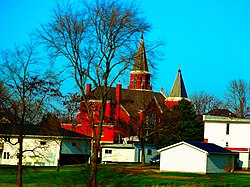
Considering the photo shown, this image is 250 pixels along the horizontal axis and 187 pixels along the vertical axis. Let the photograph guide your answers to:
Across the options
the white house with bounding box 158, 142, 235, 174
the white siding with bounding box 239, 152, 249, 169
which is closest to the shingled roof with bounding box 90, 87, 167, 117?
the white siding with bounding box 239, 152, 249, 169

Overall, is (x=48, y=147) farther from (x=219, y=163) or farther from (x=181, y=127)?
(x=181, y=127)

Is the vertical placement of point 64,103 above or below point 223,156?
above

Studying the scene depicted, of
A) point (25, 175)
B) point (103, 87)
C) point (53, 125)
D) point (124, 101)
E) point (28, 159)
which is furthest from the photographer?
point (124, 101)

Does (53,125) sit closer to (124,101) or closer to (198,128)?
(198,128)

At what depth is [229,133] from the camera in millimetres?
73062

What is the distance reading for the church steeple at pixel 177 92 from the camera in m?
115

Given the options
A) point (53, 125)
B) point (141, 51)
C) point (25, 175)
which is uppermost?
point (141, 51)

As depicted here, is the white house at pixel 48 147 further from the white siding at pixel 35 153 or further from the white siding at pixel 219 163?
the white siding at pixel 219 163

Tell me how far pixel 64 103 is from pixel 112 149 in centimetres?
872

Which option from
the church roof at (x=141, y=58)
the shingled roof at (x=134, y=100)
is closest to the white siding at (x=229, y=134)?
the shingled roof at (x=134, y=100)

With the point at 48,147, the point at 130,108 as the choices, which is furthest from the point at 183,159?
the point at 130,108

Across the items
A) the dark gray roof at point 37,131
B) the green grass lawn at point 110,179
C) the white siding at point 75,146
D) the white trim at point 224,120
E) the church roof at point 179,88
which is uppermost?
the church roof at point 179,88

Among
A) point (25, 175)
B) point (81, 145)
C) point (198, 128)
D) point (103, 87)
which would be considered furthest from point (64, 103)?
point (103, 87)

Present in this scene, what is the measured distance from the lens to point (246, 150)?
71.1 meters
